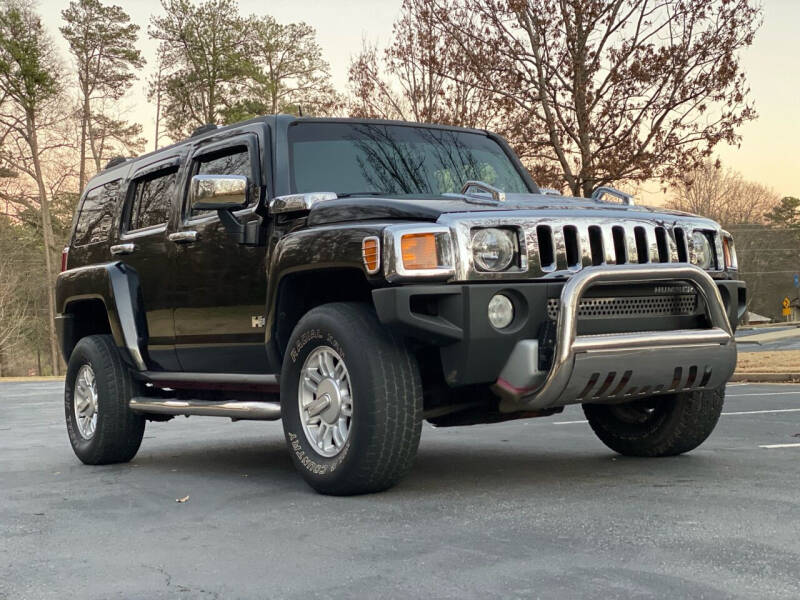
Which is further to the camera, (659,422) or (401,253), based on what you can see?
(659,422)

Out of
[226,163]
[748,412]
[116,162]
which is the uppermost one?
[116,162]

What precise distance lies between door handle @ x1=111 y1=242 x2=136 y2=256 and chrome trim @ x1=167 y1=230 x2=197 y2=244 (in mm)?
579

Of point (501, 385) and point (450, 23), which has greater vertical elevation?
point (450, 23)

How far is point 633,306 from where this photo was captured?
542cm

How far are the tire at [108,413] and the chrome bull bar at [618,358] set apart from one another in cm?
324

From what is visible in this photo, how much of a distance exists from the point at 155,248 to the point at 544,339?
126 inches

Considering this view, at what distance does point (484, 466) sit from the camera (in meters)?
6.66

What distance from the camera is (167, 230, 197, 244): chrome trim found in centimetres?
677

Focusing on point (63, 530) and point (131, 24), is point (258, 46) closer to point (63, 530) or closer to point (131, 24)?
point (131, 24)

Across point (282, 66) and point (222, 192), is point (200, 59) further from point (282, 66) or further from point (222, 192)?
point (222, 192)

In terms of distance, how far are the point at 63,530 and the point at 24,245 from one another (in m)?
50.2

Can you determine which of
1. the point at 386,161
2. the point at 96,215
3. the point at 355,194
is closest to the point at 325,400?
the point at 355,194

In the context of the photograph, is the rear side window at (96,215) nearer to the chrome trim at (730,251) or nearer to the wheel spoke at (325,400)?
the wheel spoke at (325,400)

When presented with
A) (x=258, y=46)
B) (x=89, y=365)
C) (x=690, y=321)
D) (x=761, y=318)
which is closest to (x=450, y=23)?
(x=89, y=365)
